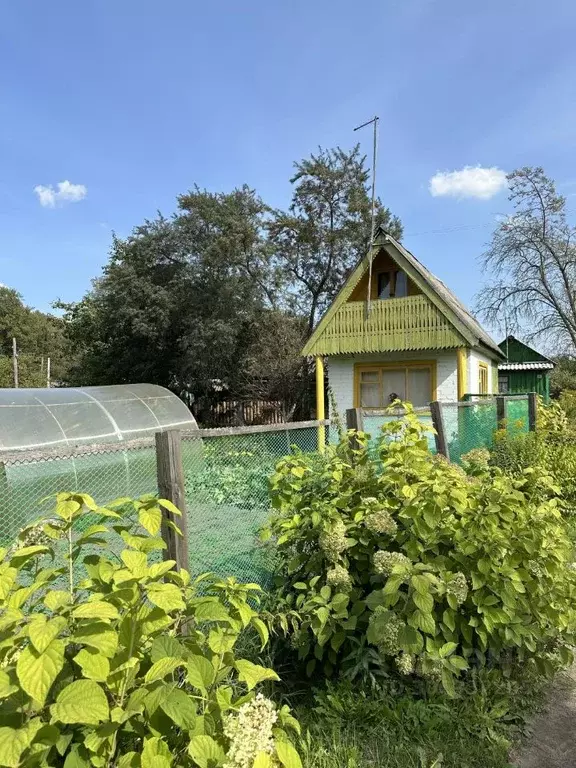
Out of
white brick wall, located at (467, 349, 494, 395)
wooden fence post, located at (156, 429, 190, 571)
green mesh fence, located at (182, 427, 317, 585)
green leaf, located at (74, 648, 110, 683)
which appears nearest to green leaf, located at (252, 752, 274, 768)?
green leaf, located at (74, 648, 110, 683)

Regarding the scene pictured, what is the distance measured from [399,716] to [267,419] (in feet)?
61.6

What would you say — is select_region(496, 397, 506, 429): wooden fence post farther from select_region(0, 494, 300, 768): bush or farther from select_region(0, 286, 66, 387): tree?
select_region(0, 286, 66, 387): tree

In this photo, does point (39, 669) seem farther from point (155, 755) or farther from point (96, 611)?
point (155, 755)

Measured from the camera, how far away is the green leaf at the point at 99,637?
1.11 metres

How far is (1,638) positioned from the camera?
116 cm

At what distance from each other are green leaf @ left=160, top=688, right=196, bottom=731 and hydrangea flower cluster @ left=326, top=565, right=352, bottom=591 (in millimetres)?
1259

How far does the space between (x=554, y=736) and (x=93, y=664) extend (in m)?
2.35

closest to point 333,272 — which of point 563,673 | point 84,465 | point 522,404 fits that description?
point 522,404

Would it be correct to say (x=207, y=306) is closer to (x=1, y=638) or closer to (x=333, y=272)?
Answer: (x=333, y=272)

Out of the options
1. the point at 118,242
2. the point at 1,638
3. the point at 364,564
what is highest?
the point at 118,242

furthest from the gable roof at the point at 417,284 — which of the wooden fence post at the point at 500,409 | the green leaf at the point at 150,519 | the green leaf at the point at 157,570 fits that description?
the green leaf at the point at 157,570

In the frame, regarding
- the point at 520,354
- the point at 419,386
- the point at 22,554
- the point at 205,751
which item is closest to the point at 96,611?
the point at 22,554

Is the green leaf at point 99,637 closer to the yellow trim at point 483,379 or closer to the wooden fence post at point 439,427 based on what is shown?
the wooden fence post at point 439,427

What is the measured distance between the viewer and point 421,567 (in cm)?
199
